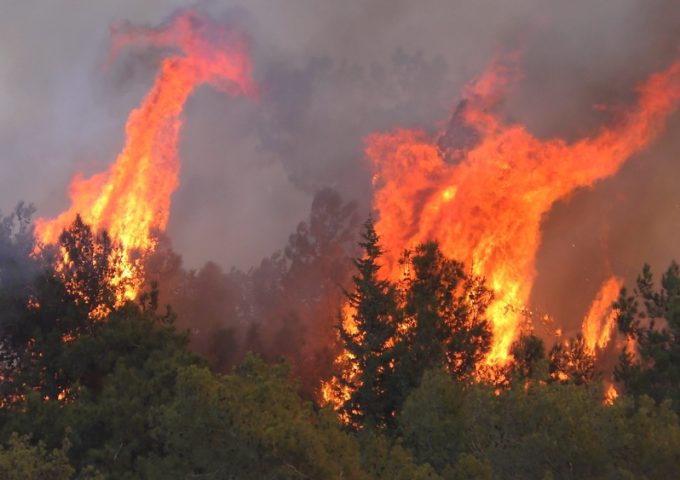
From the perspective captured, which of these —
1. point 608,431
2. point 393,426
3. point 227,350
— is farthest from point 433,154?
point 608,431

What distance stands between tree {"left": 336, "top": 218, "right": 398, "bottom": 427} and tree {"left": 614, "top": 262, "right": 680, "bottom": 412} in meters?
9.17

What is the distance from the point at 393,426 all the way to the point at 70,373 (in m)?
13.5

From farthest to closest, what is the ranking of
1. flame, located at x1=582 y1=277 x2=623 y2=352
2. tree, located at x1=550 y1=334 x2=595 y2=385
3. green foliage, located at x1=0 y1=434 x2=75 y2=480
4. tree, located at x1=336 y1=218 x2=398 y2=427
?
flame, located at x1=582 y1=277 x2=623 y2=352, tree, located at x1=550 y1=334 x2=595 y2=385, tree, located at x1=336 y1=218 x2=398 y2=427, green foliage, located at x1=0 y1=434 x2=75 y2=480

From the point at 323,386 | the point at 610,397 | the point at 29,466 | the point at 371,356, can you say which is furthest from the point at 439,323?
the point at 29,466

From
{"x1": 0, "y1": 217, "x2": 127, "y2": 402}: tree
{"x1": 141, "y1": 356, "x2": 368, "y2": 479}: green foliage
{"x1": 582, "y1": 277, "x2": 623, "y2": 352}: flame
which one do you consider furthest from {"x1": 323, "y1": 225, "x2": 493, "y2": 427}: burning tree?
{"x1": 582, "y1": 277, "x2": 623, "y2": 352}: flame

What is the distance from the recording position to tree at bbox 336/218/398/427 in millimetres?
33031

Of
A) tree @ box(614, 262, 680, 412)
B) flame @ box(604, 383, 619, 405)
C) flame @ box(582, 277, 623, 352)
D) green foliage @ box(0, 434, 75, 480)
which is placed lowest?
green foliage @ box(0, 434, 75, 480)

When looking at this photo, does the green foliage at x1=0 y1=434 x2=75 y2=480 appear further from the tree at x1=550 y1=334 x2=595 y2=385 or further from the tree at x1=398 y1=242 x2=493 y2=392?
the tree at x1=550 y1=334 x2=595 y2=385

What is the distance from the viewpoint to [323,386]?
50062 millimetres

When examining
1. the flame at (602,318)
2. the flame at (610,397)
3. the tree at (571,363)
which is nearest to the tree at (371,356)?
the tree at (571,363)

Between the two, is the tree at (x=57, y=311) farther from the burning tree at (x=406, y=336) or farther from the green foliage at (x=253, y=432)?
the green foliage at (x=253, y=432)

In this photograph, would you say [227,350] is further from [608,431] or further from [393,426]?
[608,431]

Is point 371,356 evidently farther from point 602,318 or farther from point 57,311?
point 602,318

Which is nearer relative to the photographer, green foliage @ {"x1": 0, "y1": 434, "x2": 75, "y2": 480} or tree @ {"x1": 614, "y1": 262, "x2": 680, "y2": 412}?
→ green foliage @ {"x1": 0, "y1": 434, "x2": 75, "y2": 480}
